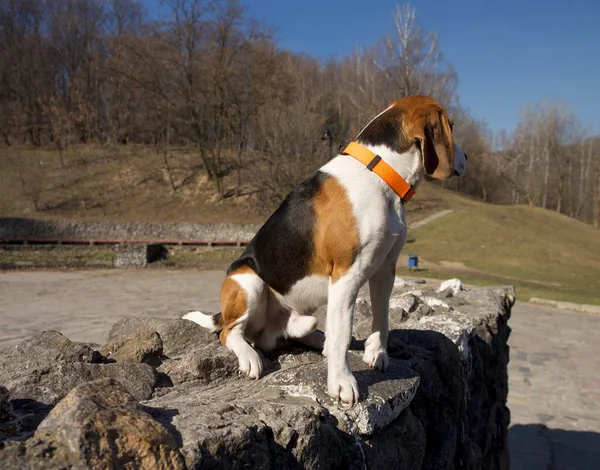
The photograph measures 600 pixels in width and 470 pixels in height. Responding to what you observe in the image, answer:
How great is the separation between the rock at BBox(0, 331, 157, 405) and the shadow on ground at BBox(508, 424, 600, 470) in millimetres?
5353

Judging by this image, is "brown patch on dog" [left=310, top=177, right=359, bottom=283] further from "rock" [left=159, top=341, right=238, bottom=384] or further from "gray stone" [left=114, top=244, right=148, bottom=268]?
"gray stone" [left=114, top=244, right=148, bottom=268]

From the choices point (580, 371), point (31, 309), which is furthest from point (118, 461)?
point (31, 309)

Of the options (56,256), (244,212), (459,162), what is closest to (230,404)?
(459,162)

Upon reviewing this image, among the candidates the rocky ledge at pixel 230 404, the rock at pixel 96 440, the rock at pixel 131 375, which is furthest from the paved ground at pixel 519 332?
the rock at pixel 96 440

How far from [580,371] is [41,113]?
4010 cm

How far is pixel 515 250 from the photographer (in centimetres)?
2381

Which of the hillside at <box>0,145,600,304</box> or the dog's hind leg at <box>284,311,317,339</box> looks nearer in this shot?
the dog's hind leg at <box>284,311,317,339</box>

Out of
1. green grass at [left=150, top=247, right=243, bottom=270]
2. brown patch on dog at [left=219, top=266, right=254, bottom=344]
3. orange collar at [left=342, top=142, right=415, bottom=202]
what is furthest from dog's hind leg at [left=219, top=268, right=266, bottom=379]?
green grass at [left=150, top=247, right=243, bottom=270]

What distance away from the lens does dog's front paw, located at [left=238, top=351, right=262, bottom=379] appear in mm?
2596

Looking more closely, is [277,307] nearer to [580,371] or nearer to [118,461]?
[118,461]

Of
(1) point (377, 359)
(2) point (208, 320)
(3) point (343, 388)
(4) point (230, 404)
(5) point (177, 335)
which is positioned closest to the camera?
(4) point (230, 404)

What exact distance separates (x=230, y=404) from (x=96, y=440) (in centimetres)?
64

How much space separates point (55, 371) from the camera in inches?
94.7

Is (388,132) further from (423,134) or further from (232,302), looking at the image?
(232,302)
